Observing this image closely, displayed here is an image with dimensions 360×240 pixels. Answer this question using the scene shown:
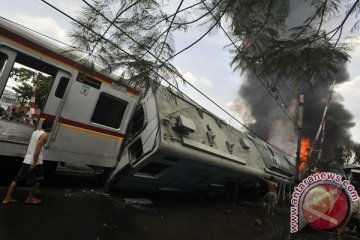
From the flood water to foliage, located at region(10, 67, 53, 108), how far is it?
255 cm

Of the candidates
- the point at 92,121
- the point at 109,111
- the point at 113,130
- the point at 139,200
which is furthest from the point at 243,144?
the point at 92,121

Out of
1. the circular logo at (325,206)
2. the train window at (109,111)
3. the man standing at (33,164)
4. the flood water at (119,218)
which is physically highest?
the train window at (109,111)

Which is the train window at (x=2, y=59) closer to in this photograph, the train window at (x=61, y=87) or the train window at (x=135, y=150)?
the train window at (x=61, y=87)

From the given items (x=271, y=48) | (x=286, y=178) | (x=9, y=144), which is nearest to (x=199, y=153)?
(x=271, y=48)

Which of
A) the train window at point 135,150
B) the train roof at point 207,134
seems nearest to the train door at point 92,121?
the train window at point 135,150

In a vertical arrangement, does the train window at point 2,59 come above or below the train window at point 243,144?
below

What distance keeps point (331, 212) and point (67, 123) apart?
593 cm

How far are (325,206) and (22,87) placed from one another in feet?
30.8

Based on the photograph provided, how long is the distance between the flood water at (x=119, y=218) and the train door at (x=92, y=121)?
3.06 feet

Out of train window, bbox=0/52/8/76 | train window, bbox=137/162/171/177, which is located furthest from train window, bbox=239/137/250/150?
train window, bbox=0/52/8/76

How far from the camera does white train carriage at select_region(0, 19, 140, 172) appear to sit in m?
6.00

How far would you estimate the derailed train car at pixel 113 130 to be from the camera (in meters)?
6.29

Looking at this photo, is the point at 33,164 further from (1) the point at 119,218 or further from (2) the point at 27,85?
(2) the point at 27,85

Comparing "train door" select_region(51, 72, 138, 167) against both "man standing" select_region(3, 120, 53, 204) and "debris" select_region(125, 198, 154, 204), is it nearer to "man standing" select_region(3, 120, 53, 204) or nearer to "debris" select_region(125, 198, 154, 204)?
"man standing" select_region(3, 120, 53, 204)
